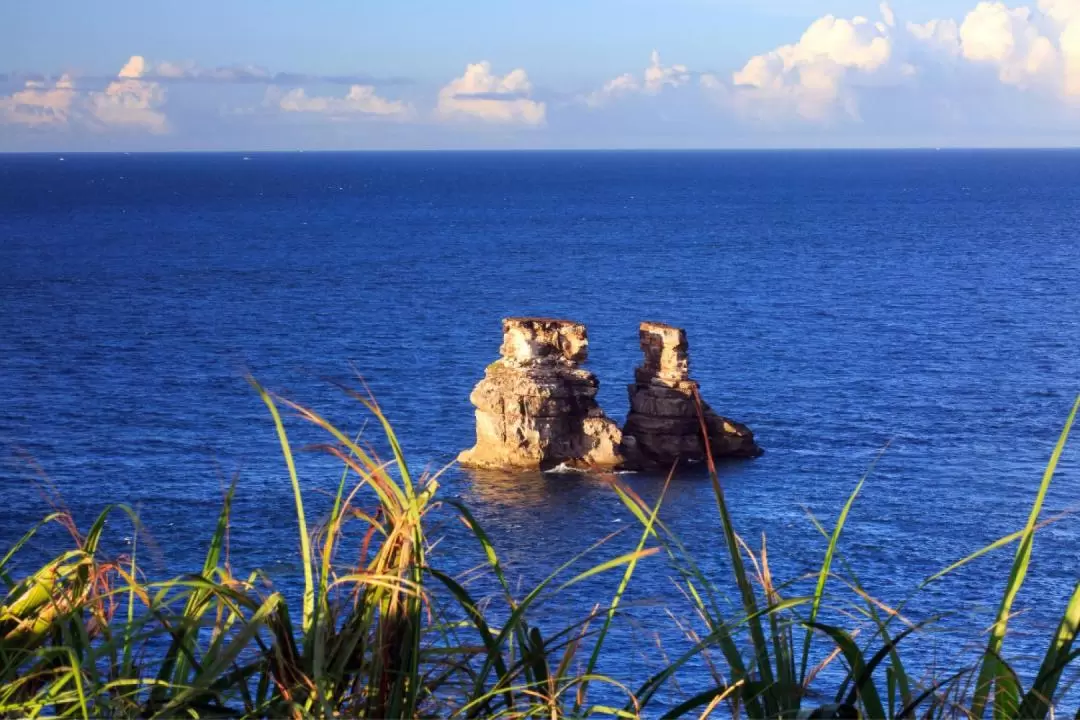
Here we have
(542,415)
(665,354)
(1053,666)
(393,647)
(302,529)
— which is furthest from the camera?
(665,354)

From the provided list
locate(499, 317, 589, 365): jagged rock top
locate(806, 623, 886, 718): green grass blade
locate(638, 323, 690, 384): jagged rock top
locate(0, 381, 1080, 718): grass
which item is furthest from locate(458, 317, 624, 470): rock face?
locate(806, 623, 886, 718): green grass blade

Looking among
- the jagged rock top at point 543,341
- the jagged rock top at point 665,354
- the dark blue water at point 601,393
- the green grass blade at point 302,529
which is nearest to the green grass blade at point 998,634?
the green grass blade at point 302,529

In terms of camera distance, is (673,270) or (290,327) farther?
(673,270)

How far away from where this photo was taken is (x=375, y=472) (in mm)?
5039

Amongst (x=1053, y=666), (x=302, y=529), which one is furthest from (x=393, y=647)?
(x=1053, y=666)

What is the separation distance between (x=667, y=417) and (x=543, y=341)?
27.8 ft

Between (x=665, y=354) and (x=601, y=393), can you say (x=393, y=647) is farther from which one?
(x=601, y=393)

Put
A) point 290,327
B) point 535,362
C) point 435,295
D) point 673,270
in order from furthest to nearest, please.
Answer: point 673,270, point 435,295, point 290,327, point 535,362

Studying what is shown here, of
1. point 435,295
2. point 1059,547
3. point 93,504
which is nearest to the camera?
point 1059,547

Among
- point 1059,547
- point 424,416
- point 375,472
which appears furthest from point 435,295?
point 375,472

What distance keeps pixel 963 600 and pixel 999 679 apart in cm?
5626

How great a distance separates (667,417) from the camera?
274 feet

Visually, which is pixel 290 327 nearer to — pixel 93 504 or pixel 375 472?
pixel 93 504

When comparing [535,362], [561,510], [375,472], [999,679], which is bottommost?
[561,510]
